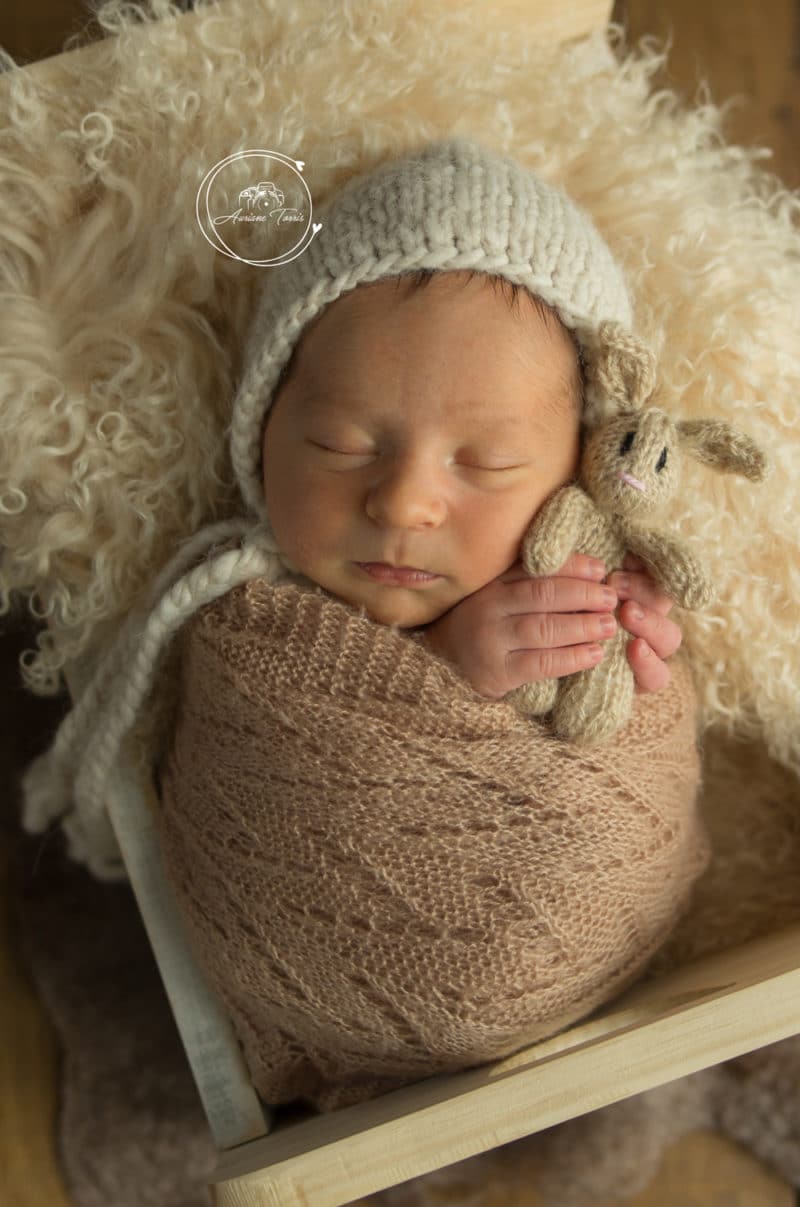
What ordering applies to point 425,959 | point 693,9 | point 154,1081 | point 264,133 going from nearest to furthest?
1. point 425,959
2. point 264,133
3. point 154,1081
4. point 693,9

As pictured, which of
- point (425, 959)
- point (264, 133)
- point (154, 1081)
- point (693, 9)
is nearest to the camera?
point (425, 959)

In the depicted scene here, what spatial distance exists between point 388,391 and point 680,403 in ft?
1.19

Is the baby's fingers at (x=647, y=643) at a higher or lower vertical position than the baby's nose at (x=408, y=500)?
lower

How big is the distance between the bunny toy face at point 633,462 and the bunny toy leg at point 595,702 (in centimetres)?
14

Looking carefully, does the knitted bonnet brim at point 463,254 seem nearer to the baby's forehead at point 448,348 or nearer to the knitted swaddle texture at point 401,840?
the baby's forehead at point 448,348

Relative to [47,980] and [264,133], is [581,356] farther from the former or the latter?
[47,980]

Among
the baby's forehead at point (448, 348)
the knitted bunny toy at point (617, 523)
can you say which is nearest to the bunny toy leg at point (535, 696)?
the knitted bunny toy at point (617, 523)

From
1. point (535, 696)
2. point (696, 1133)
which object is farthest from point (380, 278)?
point (696, 1133)

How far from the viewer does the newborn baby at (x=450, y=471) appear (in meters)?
0.85

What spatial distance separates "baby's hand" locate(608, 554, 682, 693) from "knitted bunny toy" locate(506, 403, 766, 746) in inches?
0.6

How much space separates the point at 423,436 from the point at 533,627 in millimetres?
193

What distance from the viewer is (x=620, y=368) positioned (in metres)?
0.88

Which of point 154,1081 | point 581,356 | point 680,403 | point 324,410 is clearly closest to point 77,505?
point 324,410

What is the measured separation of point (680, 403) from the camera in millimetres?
1043
